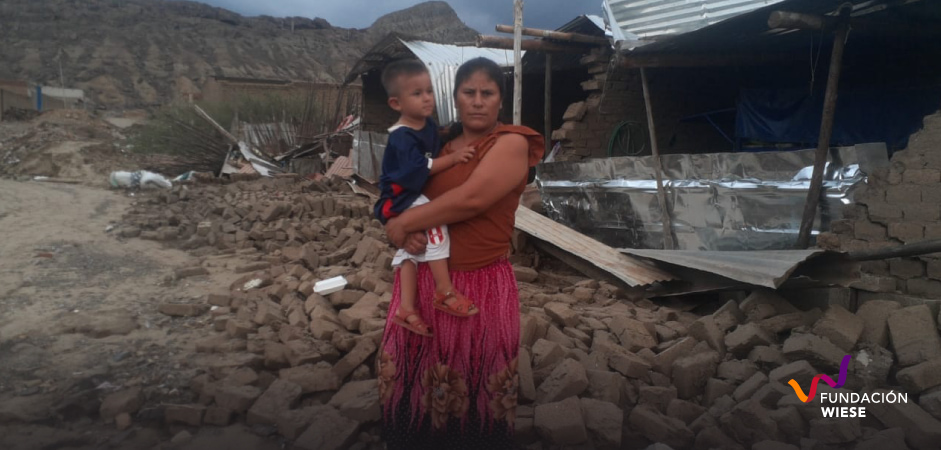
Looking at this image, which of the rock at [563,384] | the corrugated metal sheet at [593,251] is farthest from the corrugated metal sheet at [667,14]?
the rock at [563,384]

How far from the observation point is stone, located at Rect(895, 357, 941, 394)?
318 cm

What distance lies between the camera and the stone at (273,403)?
298 centimetres

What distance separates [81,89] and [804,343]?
131 ft

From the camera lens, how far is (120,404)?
3.02 meters

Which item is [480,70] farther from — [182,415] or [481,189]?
[182,415]

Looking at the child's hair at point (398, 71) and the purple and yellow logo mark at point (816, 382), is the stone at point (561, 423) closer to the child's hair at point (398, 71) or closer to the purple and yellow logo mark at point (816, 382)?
the purple and yellow logo mark at point (816, 382)

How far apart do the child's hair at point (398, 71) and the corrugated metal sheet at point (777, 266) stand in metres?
2.72

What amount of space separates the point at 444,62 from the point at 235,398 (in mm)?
7668

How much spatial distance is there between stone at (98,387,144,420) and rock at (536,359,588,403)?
2054mm

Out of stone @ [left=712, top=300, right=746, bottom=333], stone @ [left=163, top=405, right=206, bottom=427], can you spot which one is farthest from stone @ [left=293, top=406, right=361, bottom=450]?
stone @ [left=712, top=300, right=746, bottom=333]

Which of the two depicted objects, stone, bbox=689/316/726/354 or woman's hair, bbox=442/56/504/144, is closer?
woman's hair, bbox=442/56/504/144

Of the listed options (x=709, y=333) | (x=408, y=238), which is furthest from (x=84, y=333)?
(x=709, y=333)

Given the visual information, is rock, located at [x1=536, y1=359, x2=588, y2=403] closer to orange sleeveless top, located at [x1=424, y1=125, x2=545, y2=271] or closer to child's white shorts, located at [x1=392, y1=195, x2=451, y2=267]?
orange sleeveless top, located at [x1=424, y1=125, x2=545, y2=271]

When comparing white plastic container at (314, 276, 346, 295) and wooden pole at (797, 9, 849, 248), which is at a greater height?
wooden pole at (797, 9, 849, 248)
